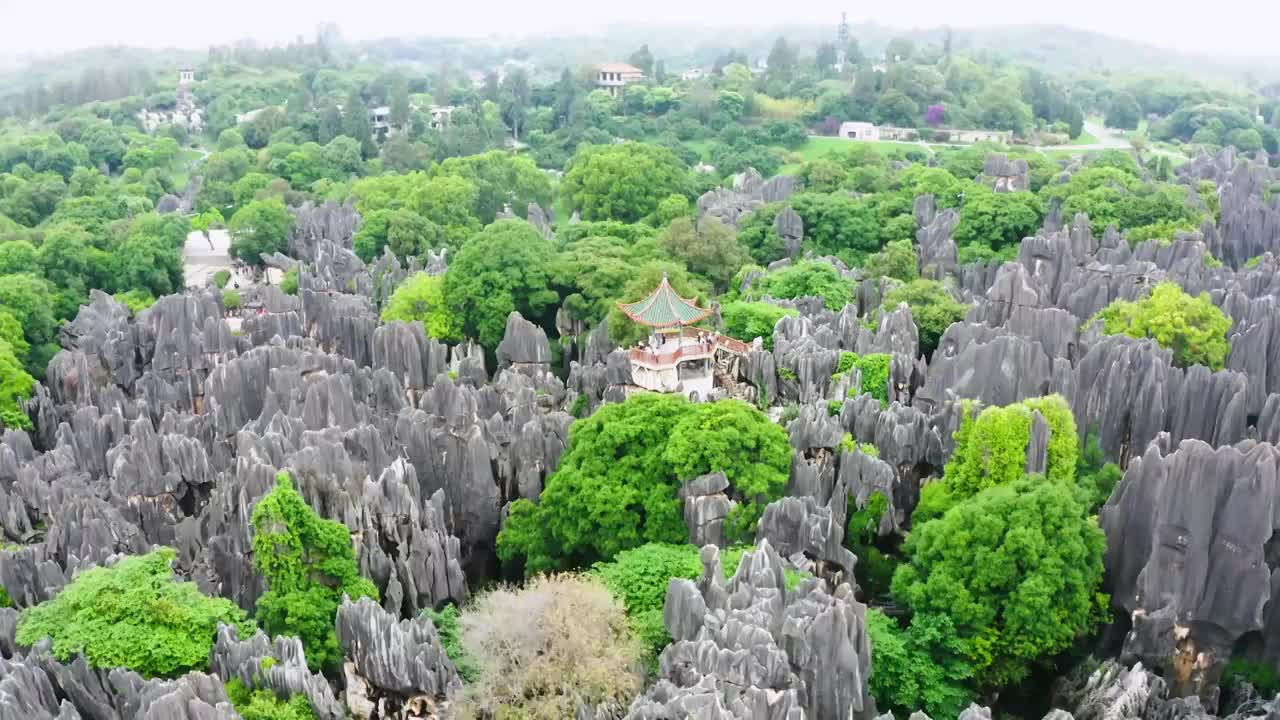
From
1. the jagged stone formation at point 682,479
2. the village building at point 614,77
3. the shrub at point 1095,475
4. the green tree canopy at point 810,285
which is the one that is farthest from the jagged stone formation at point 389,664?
the village building at point 614,77

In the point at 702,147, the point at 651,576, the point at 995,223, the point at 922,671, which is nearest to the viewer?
the point at 922,671

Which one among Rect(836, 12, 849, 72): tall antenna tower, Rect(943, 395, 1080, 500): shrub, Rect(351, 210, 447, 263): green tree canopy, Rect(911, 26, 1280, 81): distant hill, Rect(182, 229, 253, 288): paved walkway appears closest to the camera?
Rect(943, 395, 1080, 500): shrub

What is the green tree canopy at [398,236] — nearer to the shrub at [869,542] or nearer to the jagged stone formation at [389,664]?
the shrub at [869,542]

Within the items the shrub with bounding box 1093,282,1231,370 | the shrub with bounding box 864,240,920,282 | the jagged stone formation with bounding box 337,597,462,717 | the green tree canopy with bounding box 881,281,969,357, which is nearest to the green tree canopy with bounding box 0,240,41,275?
the jagged stone formation with bounding box 337,597,462,717

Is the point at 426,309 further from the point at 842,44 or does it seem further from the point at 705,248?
the point at 842,44

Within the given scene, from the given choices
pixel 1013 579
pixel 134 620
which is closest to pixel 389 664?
pixel 134 620

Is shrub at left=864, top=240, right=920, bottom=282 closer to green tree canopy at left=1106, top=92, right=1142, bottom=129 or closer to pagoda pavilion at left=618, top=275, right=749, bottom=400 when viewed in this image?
pagoda pavilion at left=618, top=275, right=749, bottom=400
